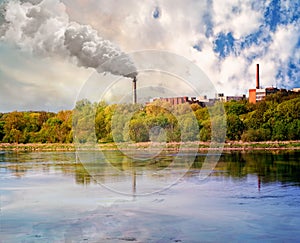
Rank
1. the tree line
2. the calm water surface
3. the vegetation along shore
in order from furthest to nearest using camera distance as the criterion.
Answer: the tree line
the vegetation along shore
the calm water surface

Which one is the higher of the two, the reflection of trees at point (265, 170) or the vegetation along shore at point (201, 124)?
the vegetation along shore at point (201, 124)

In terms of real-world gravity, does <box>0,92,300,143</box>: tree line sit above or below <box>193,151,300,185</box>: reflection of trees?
above

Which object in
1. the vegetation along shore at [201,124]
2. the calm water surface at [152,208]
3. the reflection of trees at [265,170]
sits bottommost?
the calm water surface at [152,208]

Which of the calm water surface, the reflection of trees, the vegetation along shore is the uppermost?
the vegetation along shore

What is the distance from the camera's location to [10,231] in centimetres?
859

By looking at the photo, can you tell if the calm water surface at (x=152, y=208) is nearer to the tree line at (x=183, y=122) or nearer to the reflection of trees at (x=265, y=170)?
the reflection of trees at (x=265, y=170)

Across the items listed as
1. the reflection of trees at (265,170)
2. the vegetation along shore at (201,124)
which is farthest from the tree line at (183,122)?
the reflection of trees at (265,170)

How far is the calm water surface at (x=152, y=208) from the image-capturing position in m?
8.23

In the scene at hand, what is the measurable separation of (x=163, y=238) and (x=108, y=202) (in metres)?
3.35

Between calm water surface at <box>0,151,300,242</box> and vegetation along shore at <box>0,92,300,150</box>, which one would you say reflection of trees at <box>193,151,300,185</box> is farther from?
vegetation along shore at <box>0,92,300,150</box>

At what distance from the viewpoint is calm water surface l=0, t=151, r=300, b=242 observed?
8.23 meters

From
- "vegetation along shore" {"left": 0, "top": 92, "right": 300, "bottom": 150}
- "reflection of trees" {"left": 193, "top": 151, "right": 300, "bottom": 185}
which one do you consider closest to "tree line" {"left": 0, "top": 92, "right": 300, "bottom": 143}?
"vegetation along shore" {"left": 0, "top": 92, "right": 300, "bottom": 150}

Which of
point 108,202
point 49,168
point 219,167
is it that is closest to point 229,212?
point 108,202

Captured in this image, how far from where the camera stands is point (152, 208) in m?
10.3
